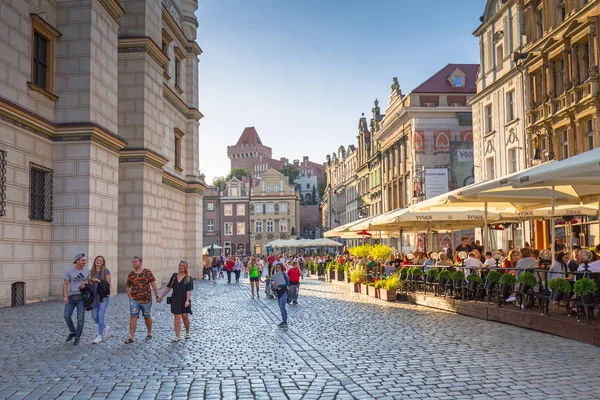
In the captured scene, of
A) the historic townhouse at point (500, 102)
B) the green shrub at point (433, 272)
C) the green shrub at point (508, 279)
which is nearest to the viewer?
the green shrub at point (508, 279)

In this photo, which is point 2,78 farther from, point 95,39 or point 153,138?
point 153,138

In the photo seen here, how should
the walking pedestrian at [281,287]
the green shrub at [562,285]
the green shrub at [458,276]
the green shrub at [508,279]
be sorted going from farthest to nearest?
1. the green shrub at [458,276]
2. the walking pedestrian at [281,287]
3. the green shrub at [508,279]
4. the green shrub at [562,285]

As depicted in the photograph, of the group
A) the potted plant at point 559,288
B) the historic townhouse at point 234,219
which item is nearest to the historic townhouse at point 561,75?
the potted plant at point 559,288

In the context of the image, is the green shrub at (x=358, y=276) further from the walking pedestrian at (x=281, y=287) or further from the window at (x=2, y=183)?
the window at (x=2, y=183)

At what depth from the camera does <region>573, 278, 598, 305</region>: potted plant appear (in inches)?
464

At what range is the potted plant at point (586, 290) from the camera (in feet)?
38.7

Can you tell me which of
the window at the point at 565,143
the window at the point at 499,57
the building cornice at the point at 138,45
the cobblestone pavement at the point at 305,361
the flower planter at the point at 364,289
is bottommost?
the cobblestone pavement at the point at 305,361

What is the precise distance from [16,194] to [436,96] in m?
41.2

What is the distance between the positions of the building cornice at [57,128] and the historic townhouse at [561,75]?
50.4 feet

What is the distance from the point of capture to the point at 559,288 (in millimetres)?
12609

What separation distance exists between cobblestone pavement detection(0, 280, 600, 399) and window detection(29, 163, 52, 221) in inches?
225

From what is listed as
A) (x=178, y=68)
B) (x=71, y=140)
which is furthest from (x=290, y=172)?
(x=71, y=140)

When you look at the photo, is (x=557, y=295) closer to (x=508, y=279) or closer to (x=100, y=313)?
(x=508, y=279)

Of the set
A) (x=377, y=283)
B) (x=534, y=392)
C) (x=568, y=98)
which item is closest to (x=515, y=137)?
(x=568, y=98)
